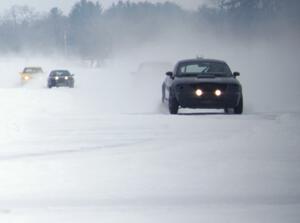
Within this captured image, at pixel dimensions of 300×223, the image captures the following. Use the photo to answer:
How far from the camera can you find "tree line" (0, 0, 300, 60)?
312 feet

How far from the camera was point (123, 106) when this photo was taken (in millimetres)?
19078

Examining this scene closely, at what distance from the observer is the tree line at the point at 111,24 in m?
95.1

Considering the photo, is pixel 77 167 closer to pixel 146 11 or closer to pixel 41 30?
pixel 146 11

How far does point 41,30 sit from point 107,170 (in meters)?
142

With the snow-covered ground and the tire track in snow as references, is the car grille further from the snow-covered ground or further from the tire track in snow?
the tire track in snow

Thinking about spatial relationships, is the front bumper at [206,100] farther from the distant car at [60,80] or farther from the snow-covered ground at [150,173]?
the distant car at [60,80]

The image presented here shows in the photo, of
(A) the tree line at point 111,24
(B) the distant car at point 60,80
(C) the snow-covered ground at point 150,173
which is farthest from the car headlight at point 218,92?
(A) the tree line at point 111,24

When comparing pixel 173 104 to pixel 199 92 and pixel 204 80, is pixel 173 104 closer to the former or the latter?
pixel 199 92

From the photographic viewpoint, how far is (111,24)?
143 meters

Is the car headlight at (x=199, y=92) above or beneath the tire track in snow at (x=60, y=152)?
beneath

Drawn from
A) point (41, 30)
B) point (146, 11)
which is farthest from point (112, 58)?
point (41, 30)

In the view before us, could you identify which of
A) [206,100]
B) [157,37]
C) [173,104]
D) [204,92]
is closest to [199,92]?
[204,92]

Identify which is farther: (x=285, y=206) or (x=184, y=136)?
Answer: (x=184, y=136)

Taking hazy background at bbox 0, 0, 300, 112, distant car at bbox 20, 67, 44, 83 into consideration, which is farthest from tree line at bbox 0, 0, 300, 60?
A: distant car at bbox 20, 67, 44, 83
